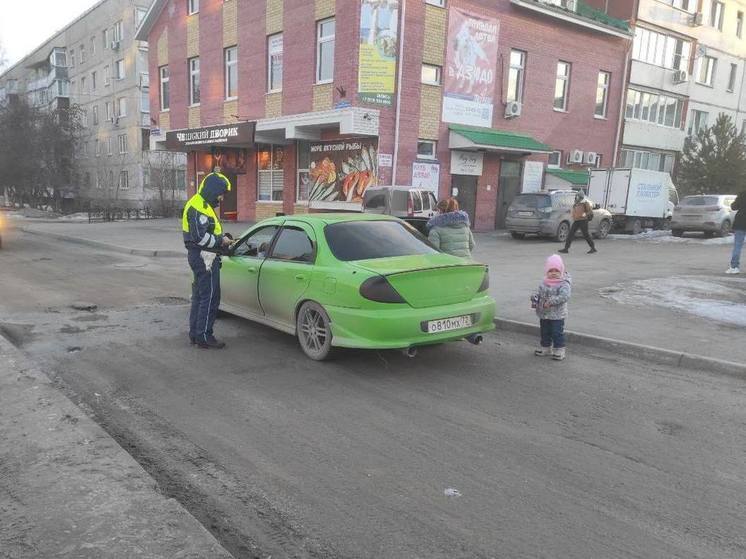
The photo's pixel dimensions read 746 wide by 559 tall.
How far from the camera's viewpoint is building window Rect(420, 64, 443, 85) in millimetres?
19438

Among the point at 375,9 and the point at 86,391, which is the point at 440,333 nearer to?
the point at 86,391

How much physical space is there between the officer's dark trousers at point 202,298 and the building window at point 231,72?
19393mm

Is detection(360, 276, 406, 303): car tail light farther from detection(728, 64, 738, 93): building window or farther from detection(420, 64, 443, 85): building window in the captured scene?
detection(728, 64, 738, 93): building window

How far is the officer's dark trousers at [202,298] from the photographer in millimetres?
6055

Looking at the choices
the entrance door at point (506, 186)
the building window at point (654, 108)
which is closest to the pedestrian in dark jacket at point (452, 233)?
the entrance door at point (506, 186)

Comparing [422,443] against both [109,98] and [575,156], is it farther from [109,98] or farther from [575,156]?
[109,98]

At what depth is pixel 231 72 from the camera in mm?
23906

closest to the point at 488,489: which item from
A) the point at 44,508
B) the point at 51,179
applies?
the point at 44,508

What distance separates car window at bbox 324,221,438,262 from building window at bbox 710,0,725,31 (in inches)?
1379

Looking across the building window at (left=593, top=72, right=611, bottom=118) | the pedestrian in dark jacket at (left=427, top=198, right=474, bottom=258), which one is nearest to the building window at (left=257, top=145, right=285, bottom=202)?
the building window at (left=593, top=72, right=611, bottom=118)

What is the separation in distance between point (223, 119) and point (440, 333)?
21.6 meters

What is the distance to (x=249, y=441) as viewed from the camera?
12.7 ft

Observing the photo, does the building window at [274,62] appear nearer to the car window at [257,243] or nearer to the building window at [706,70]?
the car window at [257,243]

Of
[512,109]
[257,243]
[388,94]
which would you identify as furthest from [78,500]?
[512,109]
